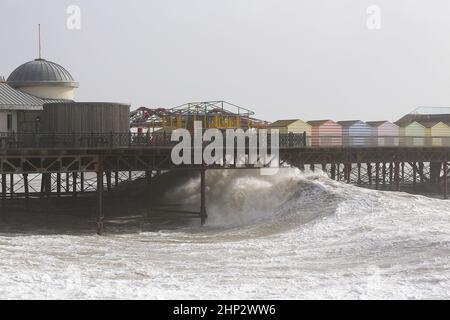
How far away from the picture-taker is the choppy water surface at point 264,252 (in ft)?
64.0

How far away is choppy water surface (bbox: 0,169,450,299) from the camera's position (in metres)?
19.5

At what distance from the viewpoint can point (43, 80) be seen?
4938 centimetres

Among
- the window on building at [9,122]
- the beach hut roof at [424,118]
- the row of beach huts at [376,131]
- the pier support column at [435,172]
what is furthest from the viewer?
the beach hut roof at [424,118]

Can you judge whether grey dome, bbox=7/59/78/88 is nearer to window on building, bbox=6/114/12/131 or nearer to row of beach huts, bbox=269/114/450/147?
window on building, bbox=6/114/12/131

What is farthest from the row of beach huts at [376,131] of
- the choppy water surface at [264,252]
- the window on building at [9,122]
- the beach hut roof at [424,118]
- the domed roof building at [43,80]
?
the window on building at [9,122]

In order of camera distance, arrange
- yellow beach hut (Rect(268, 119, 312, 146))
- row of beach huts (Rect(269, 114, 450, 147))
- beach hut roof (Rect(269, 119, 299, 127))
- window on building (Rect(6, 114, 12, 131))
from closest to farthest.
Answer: window on building (Rect(6, 114, 12, 131)), yellow beach hut (Rect(268, 119, 312, 146)), beach hut roof (Rect(269, 119, 299, 127)), row of beach huts (Rect(269, 114, 450, 147))

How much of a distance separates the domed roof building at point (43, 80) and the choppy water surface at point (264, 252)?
535 inches

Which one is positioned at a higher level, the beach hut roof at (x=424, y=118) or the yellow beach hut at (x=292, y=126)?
the beach hut roof at (x=424, y=118)

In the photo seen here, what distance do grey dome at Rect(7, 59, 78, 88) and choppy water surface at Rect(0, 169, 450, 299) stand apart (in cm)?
1395

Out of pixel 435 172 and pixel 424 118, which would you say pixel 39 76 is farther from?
pixel 424 118

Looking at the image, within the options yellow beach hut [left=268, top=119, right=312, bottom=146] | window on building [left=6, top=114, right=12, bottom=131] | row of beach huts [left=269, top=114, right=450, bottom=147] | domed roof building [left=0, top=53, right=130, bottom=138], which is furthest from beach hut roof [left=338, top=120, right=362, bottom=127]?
window on building [left=6, top=114, right=12, bottom=131]

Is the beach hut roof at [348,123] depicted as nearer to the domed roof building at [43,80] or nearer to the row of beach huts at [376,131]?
the row of beach huts at [376,131]
